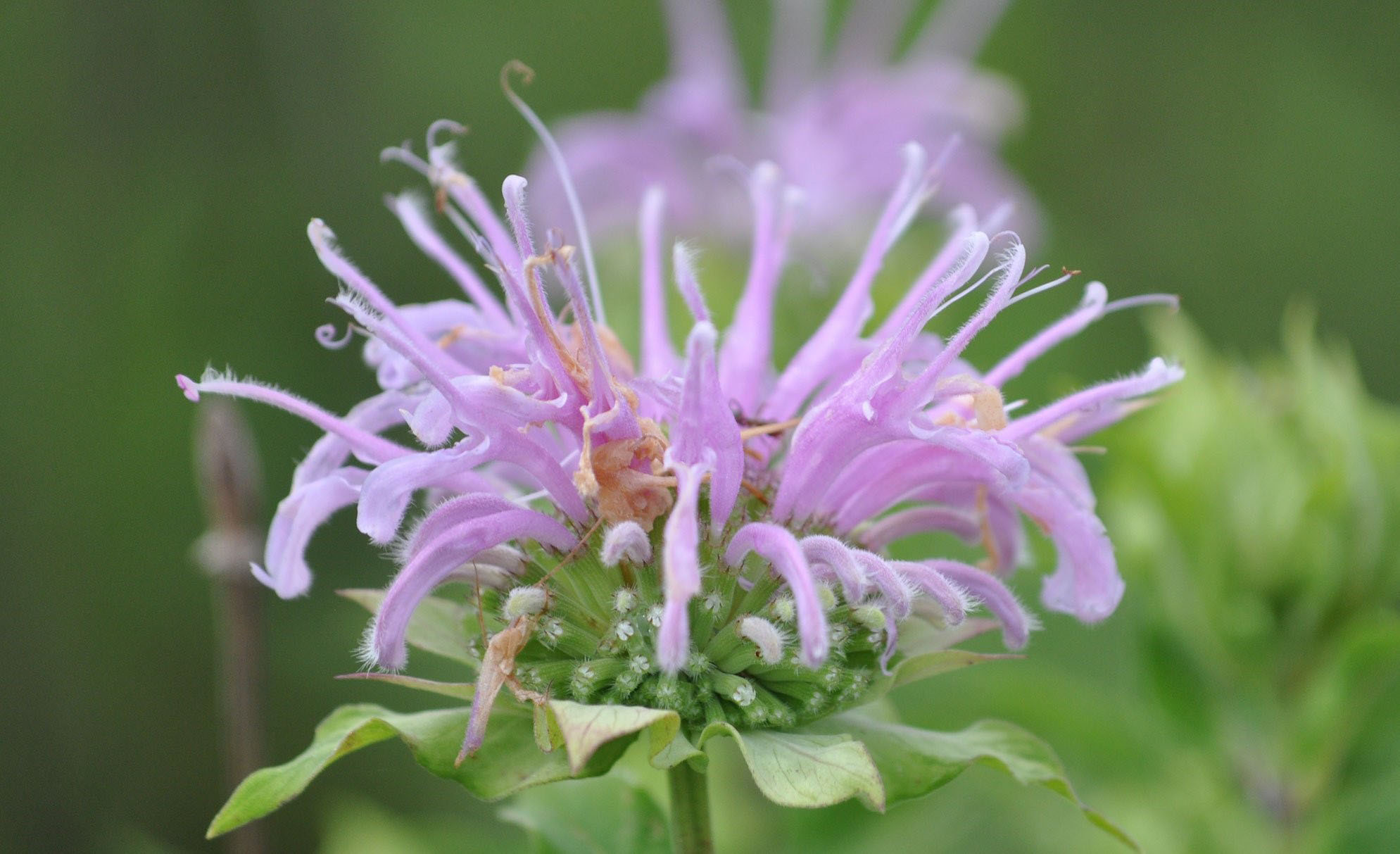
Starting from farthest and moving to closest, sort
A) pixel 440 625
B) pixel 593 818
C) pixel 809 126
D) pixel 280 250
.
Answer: pixel 280 250 < pixel 809 126 < pixel 593 818 < pixel 440 625

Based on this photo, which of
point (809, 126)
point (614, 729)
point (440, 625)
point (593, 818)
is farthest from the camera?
point (809, 126)

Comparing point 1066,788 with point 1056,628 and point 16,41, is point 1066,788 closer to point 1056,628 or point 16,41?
point 1056,628

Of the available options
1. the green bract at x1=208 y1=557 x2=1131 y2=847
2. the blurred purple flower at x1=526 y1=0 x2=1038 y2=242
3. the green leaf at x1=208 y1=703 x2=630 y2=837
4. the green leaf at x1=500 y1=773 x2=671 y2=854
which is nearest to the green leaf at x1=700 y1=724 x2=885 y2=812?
the green bract at x1=208 y1=557 x2=1131 y2=847

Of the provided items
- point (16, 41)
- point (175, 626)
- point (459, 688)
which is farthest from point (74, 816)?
point (459, 688)

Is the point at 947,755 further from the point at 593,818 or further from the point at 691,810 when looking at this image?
the point at 593,818

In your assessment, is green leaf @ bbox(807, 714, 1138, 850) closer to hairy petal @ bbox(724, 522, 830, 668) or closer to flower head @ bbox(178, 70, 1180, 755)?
flower head @ bbox(178, 70, 1180, 755)

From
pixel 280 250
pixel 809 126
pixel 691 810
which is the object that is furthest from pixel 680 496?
pixel 280 250
